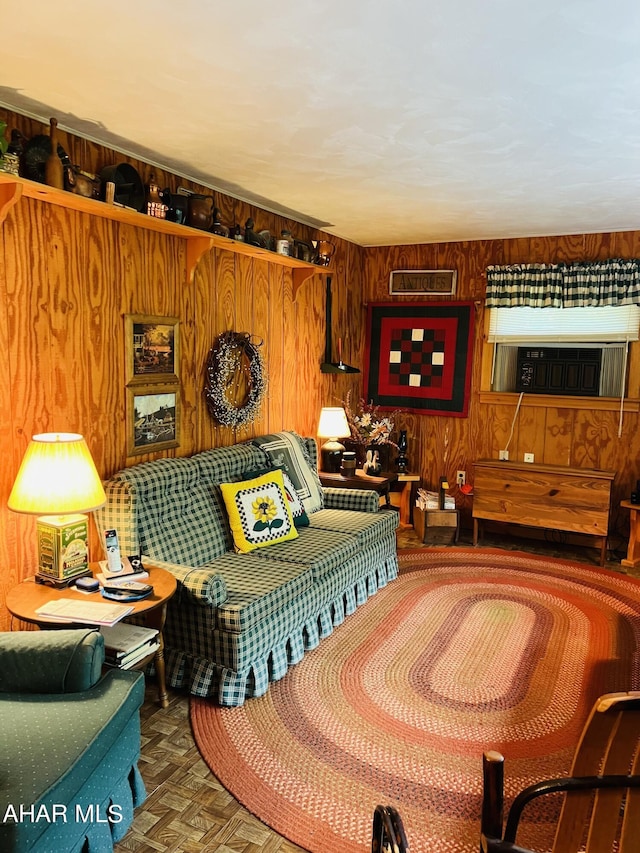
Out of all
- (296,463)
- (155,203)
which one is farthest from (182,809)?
(155,203)

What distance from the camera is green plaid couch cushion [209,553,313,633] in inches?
107

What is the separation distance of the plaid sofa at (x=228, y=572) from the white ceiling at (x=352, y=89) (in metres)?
1.66

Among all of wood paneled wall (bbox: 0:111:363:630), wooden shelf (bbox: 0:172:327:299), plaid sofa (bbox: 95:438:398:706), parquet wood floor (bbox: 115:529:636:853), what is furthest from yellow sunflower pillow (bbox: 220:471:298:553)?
wooden shelf (bbox: 0:172:327:299)

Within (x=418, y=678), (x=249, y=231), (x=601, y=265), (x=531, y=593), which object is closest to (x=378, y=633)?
(x=418, y=678)

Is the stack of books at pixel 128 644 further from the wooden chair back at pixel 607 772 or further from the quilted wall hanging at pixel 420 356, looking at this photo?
the quilted wall hanging at pixel 420 356

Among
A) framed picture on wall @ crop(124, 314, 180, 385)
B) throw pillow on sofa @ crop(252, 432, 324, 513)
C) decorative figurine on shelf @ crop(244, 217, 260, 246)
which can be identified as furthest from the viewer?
throw pillow on sofa @ crop(252, 432, 324, 513)

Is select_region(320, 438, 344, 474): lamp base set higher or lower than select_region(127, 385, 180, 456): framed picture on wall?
lower

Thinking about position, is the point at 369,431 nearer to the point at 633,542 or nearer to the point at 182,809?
the point at 633,542

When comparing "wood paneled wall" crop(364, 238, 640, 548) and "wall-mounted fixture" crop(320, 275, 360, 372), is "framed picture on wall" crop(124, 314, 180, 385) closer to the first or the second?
"wall-mounted fixture" crop(320, 275, 360, 372)

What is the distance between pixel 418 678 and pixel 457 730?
1.41 feet

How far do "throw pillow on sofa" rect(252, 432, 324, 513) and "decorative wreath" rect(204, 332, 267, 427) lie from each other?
23cm

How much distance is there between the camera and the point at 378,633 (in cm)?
354

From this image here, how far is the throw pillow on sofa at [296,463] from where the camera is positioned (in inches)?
164

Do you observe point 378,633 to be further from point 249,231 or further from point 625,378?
point 625,378
